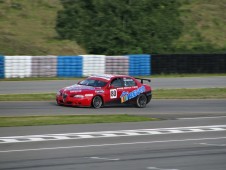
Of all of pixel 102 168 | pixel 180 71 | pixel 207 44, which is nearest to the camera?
pixel 102 168

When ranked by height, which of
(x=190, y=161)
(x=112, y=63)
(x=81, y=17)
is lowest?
(x=190, y=161)

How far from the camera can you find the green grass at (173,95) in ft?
86.2

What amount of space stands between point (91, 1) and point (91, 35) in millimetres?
2596

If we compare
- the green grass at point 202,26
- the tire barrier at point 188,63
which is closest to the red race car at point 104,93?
the tire barrier at point 188,63

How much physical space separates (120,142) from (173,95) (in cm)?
1400

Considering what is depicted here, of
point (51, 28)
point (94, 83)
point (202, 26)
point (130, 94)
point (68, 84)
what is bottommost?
point (130, 94)

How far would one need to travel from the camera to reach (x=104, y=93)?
77.9 ft

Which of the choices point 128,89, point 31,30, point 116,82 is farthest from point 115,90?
point 31,30

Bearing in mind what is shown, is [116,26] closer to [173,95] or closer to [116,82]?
[173,95]

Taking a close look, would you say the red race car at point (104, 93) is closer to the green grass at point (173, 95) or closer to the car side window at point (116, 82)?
the car side window at point (116, 82)

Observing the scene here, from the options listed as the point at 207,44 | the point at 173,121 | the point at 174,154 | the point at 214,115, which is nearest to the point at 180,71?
the point at 207,44

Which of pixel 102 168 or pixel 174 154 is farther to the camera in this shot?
pixel 174 154

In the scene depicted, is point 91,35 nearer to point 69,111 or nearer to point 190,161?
point 69,111

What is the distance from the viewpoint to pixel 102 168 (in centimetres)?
1215
